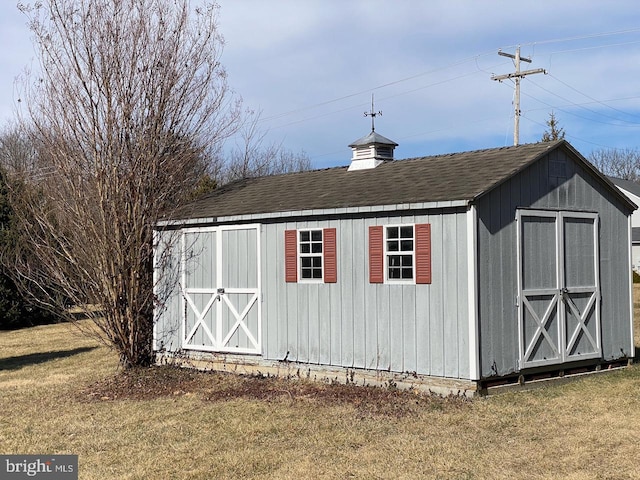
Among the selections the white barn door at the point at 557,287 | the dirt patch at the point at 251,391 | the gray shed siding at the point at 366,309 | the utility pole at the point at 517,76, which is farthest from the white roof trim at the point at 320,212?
the utility pole at the point at 517,76

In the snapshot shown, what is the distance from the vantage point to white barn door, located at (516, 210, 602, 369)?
37.0ft

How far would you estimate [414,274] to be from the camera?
11.1 m

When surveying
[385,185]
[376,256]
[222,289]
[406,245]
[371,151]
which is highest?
[371,151]

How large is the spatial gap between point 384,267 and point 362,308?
0.75 m

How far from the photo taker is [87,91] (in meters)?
13.0

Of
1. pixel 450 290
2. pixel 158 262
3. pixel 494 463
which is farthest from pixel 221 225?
pixel 494 463

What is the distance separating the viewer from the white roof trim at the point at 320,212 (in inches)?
420

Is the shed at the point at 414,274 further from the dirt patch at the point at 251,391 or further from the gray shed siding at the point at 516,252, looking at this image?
the dirt patch at the point at 251,391

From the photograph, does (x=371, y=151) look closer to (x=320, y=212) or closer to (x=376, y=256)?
(x=320, y=212)

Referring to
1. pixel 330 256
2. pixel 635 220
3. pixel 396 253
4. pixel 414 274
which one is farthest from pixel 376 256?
pixel 635 220

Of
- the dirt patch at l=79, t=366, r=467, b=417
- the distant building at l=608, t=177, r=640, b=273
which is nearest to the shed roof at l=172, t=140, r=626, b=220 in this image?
the dirt patch at l=79, t=366, r=467, b=417

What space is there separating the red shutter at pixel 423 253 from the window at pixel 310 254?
6.32 feet

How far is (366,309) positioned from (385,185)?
2.17 metres

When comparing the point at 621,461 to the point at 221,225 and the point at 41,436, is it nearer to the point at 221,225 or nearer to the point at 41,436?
the point at 41,436
